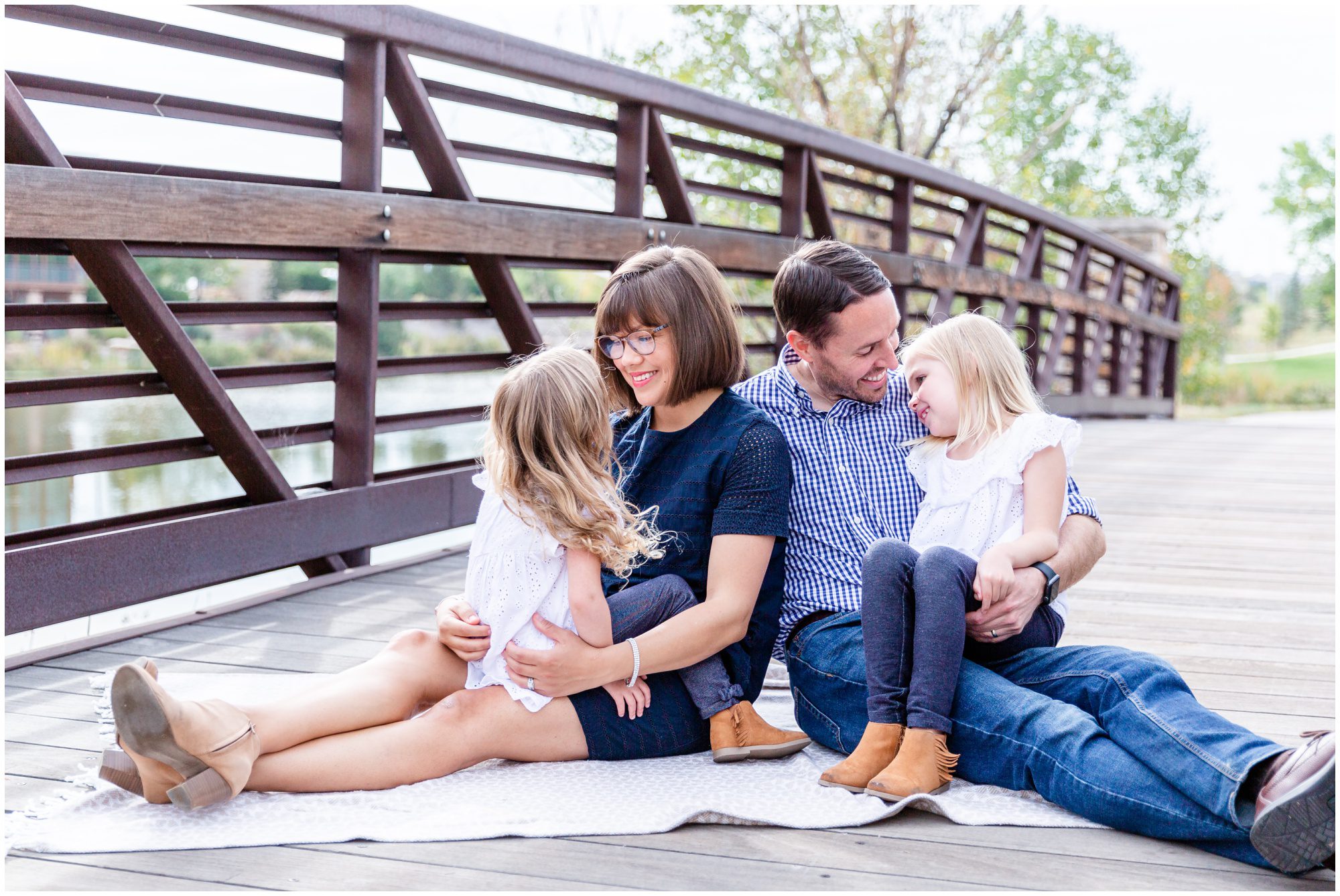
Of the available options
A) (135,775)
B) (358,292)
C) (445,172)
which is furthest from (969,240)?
(135,775)

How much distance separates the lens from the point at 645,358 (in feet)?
5.95

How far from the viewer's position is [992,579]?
5.67ft

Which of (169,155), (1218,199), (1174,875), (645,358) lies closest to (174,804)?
(645,358)

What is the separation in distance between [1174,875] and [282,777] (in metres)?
1.12

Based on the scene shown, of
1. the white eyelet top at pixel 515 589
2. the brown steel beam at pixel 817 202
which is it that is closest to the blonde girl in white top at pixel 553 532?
the white eyelet top at pixel 515 589

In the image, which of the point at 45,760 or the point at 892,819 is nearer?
the point at 892,819

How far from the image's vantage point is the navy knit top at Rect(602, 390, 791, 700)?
5.91 ft

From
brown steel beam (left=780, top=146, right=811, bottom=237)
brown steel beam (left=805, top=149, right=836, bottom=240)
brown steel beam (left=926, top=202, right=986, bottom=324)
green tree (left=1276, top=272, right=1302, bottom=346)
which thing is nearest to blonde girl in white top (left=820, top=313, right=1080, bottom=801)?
brown steel beam (left=780, top=146, right=811, bottom=237)

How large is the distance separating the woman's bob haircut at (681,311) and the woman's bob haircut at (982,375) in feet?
1.18

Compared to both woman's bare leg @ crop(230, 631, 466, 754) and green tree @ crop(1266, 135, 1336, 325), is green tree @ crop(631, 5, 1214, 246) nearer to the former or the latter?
woman's bare leg @ crop(230, 631, 466, 754)

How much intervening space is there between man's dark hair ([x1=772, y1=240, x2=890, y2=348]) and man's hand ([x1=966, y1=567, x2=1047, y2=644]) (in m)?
0.51

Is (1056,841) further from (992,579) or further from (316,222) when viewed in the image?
(316,222)

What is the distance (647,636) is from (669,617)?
6 cm

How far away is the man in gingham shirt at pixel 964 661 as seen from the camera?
4.84ft
